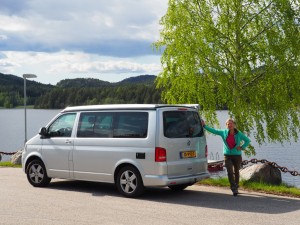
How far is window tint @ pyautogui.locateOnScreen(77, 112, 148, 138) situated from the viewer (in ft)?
34.5

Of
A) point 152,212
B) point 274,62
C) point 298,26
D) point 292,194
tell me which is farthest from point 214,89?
point 152,212

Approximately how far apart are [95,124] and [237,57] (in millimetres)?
8623

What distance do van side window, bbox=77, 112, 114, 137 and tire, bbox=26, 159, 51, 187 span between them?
1.50 metres

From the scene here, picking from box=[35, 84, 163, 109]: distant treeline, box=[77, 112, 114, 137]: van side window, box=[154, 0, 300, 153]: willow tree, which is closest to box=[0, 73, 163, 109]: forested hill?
box=[35, 84, 163, 109]: distant treeline

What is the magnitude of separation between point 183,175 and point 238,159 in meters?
1.43

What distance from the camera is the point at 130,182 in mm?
10539

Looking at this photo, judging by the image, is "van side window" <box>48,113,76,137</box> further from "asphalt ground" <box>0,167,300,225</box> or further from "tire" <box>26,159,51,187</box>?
"asphalt ground" <box>0,167,300,225</box>

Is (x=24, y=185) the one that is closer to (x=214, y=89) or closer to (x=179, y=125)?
(x=179, y=125)

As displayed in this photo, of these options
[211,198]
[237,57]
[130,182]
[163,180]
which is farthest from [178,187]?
[237,57]

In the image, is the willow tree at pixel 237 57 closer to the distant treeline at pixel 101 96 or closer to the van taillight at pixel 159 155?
the van taillight at pixel 159 155

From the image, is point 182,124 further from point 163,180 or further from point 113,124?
point 113,124

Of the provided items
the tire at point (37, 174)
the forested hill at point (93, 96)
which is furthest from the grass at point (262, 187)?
the forested hill at point (93, 96)

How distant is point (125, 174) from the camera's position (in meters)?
10.6

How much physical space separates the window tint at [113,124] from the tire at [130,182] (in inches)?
29.4
